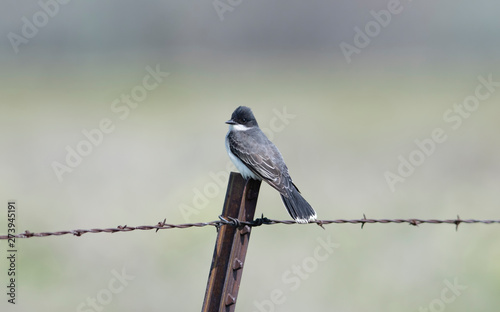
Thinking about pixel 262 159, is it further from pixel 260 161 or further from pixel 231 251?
pixel 231 251

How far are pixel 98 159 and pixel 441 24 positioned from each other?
2265cm

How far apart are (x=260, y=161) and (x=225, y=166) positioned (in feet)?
22.3

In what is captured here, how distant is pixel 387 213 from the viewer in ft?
39.8

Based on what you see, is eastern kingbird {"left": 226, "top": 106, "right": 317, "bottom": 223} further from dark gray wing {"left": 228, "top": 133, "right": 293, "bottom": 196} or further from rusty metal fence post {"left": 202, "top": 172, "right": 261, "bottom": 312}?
rusty metal fence post {"left": 202, "top": 172, "right": 261, "bottom": 312}

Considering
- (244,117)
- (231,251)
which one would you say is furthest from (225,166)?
(231,251)

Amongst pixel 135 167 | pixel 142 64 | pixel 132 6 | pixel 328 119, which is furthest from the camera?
pixel 132 6

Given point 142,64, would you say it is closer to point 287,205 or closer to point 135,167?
point 135,167

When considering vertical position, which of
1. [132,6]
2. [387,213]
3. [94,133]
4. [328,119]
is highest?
[132,6]

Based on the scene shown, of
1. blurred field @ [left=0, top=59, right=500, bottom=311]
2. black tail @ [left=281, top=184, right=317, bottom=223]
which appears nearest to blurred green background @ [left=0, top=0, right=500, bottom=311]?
blurred field @ [left=0, top=59, right=500, bottom=311]

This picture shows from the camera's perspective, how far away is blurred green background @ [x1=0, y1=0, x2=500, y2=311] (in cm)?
981

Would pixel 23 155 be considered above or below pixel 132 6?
below

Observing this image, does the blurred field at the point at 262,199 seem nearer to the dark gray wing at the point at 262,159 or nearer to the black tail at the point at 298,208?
the dark gray wing at the point at 262,159

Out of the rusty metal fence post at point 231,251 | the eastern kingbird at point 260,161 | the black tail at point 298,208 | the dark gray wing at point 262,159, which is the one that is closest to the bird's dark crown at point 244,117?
the eastern kingbird at point 260,161

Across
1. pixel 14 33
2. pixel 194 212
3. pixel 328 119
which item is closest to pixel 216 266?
pixel 194 212
